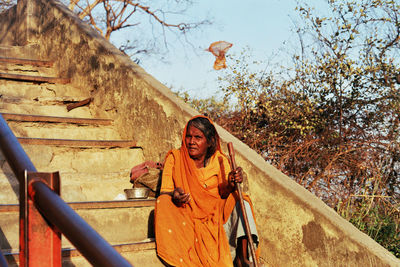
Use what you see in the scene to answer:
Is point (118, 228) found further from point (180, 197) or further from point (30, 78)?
point (30, 78)

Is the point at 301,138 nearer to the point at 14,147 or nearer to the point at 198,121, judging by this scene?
the point at 198,121

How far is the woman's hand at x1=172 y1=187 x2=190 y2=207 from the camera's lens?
3.92 metres

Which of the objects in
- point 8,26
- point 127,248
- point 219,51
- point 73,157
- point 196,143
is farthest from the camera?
point 8,26

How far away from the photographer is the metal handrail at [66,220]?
116cm

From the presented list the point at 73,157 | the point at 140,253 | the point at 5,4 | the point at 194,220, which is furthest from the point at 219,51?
the point at 5,4

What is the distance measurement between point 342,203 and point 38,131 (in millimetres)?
3189

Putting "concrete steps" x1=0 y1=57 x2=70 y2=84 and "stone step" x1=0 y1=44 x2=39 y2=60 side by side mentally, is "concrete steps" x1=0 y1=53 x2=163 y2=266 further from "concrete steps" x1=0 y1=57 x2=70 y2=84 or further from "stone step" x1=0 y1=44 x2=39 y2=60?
"stone step" x1=0 y1=44 x2=39 y2=60

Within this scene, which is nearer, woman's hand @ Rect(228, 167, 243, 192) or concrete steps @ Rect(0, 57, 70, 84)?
woman's hand @ Rect(228, 167, 243, 192)

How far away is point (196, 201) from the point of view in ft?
13.4

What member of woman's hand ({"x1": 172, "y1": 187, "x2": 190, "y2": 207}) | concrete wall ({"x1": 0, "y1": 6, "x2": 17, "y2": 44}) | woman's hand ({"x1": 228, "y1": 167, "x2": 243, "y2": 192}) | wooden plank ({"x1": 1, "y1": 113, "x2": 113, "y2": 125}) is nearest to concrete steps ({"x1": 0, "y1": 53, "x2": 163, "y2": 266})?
wooden plank ({"x1": 1, "y1": 113, "x2": 113, "y2": 125})

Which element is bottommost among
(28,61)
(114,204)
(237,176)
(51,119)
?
(114,204)

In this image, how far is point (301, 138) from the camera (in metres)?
6.65

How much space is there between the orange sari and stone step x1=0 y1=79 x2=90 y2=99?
2399 mm

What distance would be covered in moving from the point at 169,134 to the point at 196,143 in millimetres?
753
